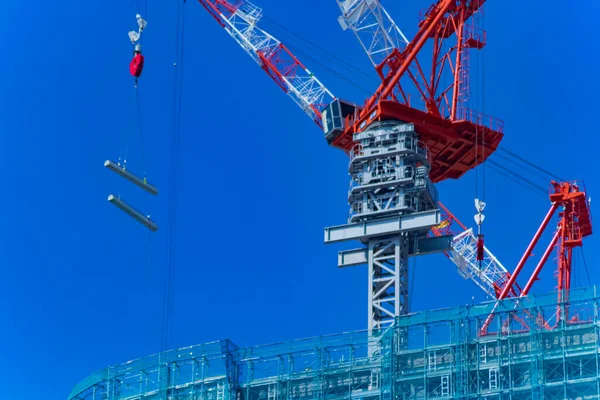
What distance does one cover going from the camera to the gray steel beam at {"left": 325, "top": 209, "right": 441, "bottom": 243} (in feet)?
453

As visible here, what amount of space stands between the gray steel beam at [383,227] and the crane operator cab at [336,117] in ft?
33.5

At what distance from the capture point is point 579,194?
6137 inches

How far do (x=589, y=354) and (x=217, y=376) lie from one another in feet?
93.2

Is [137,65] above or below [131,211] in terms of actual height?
above

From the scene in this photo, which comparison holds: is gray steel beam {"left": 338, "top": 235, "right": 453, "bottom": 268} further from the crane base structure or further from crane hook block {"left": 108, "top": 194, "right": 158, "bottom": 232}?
crane hook block {"left": 108, "top": 194, "right": 158, "bottom": 232}

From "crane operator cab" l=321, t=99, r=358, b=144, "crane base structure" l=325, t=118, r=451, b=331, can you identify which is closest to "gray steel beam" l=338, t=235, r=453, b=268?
"crane base structure" l=325, t=118, r=451, b=331

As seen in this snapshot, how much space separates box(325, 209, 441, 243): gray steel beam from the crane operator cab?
10196mm

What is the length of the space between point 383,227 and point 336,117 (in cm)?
1346

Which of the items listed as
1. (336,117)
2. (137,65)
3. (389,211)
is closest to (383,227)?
(389,211)

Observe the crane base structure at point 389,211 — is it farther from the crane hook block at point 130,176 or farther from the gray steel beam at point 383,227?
the crane hook block at point 130,176

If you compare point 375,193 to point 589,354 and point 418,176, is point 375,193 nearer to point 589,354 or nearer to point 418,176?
point 418,176

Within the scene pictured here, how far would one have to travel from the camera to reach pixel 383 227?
139250 mm

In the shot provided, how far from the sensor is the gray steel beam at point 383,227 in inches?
5433

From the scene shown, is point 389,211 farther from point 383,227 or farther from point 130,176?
point 130,176
